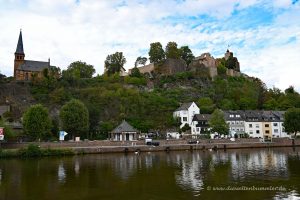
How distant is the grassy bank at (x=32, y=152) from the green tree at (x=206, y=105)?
49386mm

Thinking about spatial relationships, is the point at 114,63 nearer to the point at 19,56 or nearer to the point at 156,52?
the point at 156,52

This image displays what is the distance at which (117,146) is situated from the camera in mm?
63500

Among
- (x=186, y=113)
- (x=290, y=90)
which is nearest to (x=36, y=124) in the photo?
(x=186, y=113)

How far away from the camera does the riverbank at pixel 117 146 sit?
55500mm

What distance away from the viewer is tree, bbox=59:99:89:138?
223ft

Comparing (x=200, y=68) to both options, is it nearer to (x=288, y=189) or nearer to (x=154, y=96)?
(x=154, y=96)

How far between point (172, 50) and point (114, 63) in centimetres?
2204

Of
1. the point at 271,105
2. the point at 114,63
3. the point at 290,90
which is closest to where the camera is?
the point at 271,105

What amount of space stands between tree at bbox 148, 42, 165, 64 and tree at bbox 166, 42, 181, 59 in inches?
80.6

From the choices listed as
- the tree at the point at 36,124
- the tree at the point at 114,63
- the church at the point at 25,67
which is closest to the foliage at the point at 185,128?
the tree at the point at 36,124

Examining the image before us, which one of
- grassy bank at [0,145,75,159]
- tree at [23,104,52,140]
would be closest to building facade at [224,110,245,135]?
grassy bank at [0,145,75,159]

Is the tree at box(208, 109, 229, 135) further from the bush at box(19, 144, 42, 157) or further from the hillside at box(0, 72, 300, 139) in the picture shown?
the bush at box(19, 144, 42, 157)

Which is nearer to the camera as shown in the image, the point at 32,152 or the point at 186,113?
the point at 32,152

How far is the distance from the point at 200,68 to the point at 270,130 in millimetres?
35614
